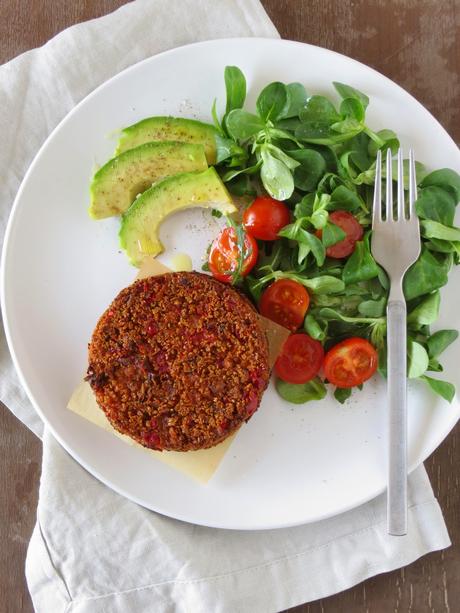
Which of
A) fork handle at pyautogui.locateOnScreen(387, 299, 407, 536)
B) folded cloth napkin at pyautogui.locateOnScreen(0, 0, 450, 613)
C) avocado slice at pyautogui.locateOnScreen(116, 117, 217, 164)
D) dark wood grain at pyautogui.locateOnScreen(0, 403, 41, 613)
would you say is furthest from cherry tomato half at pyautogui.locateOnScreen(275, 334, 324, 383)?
dark wood grain at pyautogui.locateOnScreen(0, 403, 41, 613)

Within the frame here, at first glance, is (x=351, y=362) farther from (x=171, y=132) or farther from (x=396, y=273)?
(x=171, y=132)

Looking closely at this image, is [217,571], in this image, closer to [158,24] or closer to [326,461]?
[326,461]

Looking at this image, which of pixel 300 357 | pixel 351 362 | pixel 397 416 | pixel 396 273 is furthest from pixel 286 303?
pixel 397 416

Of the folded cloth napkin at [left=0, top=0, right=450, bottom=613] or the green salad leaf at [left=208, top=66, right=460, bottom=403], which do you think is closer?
the green salad leaf at [left=208, top=66, right=460, bottom=403]

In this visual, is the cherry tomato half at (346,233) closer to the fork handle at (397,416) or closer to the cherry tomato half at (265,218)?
the cherry tomato half at (265,218)

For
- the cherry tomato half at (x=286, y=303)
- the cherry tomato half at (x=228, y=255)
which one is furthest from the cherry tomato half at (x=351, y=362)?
the cherry tomato half at (x=228, y=255)

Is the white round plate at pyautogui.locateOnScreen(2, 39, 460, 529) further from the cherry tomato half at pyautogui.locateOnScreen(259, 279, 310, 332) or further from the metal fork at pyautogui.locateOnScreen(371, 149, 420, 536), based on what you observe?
the cherry tomato half at pyautogui.locateOnScreen(259, 279, 310, 332)
